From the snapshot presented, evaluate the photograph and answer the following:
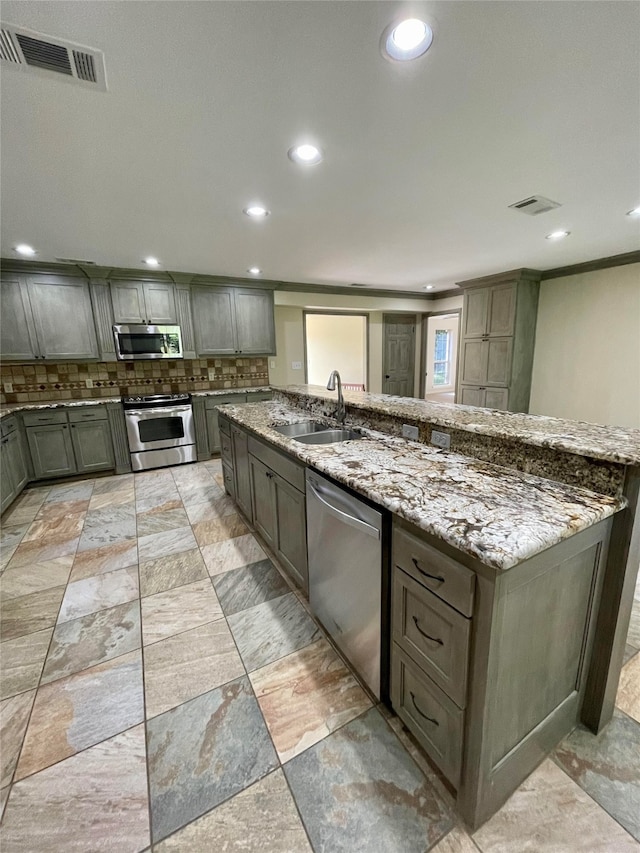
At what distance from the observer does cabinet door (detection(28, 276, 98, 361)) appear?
3846 millimetres

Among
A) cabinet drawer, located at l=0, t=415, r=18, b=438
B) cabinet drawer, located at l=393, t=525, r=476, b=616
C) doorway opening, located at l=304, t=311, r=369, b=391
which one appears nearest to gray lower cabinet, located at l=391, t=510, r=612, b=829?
cabinet drawer, located at l=393, t=525, r=476, b=616

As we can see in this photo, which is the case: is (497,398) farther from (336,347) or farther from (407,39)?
(407,39)

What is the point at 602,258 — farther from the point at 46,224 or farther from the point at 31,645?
the point at 31,645

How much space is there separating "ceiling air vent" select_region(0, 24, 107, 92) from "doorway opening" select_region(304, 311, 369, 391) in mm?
6525

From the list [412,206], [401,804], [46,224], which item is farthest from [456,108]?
[46,224]

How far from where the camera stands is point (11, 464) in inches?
133

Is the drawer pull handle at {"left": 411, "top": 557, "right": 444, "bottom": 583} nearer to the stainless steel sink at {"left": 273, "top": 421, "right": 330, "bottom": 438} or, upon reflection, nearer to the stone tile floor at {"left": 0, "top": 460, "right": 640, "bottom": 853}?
the stone tile floor at {"left": 0, "top": 460, "right": 640, "bottom": 853}

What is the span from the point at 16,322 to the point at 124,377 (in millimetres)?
1198

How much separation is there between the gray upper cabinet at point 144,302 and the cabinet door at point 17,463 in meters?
1.71

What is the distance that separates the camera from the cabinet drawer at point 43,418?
12.3 ft

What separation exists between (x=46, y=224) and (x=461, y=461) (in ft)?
11.2

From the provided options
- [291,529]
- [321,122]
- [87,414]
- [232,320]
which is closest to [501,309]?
[232,320]

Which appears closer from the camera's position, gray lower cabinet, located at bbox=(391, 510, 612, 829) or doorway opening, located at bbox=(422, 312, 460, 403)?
gray lower cabinet, located at bbox=(391, 510, 612, 829)

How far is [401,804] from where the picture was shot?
1.13 m
